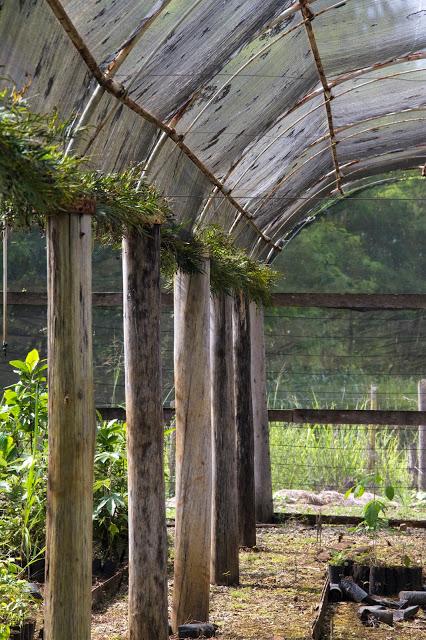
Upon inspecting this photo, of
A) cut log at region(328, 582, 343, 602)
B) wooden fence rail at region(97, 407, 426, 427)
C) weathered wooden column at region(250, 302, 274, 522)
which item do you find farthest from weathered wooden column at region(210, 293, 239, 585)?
weathered wooden column at region(250, 302, 274, 522)

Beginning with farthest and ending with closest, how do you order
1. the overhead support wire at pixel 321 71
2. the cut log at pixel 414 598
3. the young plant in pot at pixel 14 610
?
the cut log at pixel 414 598
the overhead support wire at pixel 321 71
the young plant in pot at pixel 14 610

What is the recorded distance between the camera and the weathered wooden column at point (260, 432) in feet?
34.5

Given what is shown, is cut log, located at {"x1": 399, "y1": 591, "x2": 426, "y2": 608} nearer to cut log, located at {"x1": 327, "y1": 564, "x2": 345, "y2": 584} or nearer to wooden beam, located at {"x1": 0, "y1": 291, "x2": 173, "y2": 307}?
cut log, located at {"x1": 327, "y1": 564, "x2": 345, "y2": 584}

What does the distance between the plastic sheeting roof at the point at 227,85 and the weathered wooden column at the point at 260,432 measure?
144cm

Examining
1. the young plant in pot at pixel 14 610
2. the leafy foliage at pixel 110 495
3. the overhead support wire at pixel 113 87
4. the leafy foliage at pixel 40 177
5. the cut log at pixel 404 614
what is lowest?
the cut log at pixel 404 614

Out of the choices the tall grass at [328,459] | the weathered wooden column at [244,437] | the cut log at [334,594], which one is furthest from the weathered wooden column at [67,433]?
the tall grass at [328,459]

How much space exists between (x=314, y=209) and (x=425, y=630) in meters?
6.83

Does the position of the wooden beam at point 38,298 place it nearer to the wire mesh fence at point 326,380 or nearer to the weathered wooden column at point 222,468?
the wire mesh fence at point 326,380

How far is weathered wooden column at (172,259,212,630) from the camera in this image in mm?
6160

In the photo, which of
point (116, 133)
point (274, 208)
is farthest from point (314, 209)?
point (116, 133)

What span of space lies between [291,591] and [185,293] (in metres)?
→ 2.37

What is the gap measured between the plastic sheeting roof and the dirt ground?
2.36m

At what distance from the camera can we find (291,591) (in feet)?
24.3

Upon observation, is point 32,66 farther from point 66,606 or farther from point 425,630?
point 425,630
